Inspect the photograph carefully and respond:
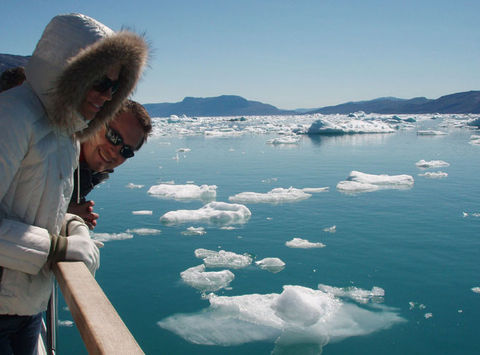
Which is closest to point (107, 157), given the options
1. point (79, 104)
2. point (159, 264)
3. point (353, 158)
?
point (79, 104)

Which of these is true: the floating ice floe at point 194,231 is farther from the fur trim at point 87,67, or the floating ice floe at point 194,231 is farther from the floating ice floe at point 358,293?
the fur trim at point 87,67

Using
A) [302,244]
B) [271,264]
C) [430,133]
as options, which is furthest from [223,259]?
[430,133]

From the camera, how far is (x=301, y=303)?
12.8 feet

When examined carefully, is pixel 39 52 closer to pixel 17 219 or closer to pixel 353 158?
pixel 17 219

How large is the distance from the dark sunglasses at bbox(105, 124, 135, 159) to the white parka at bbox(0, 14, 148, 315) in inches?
23.2

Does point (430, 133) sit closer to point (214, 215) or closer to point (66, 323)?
point (214, 215)

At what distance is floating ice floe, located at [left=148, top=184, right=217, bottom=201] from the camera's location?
356 inches

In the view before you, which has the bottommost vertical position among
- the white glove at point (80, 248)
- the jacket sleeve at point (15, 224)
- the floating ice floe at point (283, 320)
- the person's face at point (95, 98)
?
the floating ice floe at point (283, 320)

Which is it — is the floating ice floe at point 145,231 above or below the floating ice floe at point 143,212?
below

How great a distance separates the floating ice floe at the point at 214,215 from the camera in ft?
23.6

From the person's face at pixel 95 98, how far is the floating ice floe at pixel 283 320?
288 centimetres

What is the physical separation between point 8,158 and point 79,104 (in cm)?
23

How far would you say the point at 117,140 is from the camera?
1685mm

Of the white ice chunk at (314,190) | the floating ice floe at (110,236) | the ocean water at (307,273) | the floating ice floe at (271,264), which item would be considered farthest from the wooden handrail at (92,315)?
the white ice chunk at (314,190)
